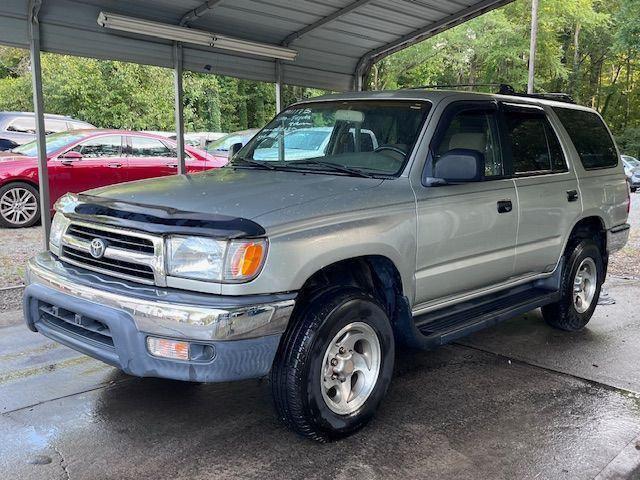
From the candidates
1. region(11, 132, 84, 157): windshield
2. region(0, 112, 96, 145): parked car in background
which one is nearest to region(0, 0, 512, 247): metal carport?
region(11, 132, 84, 157): windshield

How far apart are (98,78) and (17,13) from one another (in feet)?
42.1

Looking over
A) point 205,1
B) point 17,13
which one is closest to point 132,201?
point 17,13

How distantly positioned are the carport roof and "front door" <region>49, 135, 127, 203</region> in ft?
11.4

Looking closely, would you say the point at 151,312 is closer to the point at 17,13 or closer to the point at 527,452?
the point at 527,452

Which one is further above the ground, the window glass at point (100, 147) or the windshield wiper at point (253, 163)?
the window glass at point (100, 147)

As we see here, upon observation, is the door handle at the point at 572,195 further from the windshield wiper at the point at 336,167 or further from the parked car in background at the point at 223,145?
the parked car in background at the point at 223,145

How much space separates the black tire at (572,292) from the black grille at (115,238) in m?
3.70

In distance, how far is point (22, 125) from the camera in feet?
48.1

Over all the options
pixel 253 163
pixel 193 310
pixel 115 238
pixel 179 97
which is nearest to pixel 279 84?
pixel 179 97

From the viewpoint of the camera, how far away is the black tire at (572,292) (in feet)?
17.5

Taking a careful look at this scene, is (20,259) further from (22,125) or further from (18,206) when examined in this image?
(22,125)

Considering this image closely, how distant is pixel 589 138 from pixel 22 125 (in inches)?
523

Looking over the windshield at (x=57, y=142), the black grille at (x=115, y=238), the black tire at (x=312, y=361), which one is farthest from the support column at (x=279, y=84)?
the black tire at (x=312, y=361)

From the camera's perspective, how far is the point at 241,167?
457cm
